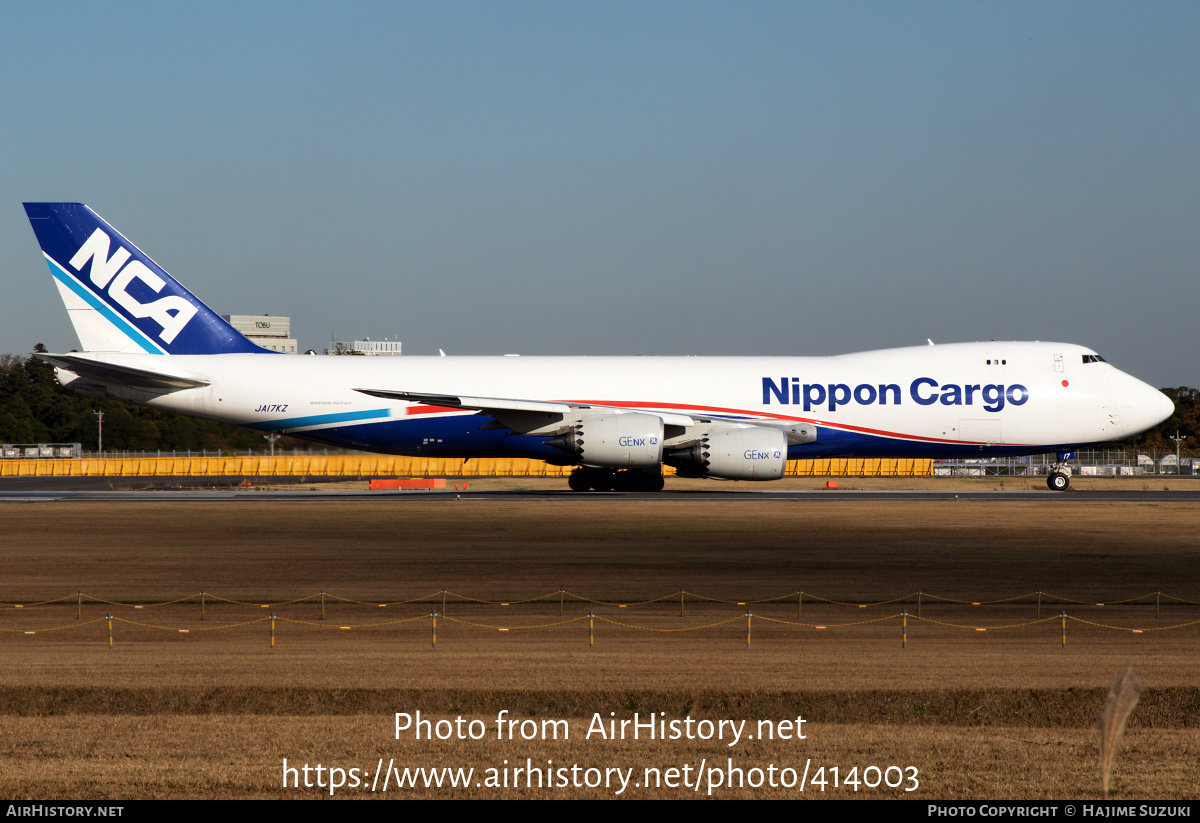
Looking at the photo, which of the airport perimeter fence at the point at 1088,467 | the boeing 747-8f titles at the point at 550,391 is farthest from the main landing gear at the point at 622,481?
the airport perimeter fence at the point at 1088,467

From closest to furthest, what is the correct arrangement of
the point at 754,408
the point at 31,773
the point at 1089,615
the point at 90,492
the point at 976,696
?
the point at 31,773
the point at 976,696
the point at 1089,615
the point at 754,408
the point at 90,492

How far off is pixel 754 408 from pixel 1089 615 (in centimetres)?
2235

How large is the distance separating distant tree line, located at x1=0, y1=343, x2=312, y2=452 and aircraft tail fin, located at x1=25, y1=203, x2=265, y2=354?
40785mm

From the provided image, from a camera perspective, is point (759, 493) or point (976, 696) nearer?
point (976, 696)

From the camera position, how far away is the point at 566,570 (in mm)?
20453

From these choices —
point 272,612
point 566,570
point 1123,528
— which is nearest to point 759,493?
point 1123,528

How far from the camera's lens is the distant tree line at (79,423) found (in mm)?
85688

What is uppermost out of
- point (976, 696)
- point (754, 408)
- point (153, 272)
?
point (153, 272)

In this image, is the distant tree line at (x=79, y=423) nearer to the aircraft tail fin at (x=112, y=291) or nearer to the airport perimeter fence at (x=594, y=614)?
the aircraft tail fin at (x=112, y=291)

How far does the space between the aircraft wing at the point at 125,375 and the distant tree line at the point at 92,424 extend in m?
37.3

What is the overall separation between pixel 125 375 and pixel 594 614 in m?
26.9

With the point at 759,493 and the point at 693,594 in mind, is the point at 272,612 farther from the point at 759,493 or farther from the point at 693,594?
the point at 759,493

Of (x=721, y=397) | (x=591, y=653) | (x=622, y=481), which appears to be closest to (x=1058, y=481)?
(x=721, y=397)
